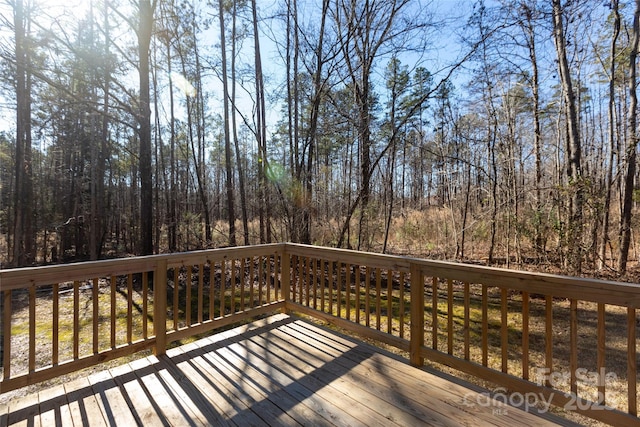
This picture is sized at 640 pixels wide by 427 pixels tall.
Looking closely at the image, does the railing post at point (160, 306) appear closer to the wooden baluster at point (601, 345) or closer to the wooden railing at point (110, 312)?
the wooden railing at point (110, 312)

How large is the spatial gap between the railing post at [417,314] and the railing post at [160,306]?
6.77 feet

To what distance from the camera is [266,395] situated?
1.94 m

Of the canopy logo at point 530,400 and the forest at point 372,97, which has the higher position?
the forest at point 372,97

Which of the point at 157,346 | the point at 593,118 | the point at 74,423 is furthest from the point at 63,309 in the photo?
the point at 593,118

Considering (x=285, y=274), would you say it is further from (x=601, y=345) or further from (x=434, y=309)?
(x=601, y=345)

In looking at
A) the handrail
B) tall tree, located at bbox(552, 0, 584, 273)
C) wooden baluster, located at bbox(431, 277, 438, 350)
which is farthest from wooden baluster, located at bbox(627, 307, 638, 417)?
tall tree, located at bbox(552, 0, 584, 273)

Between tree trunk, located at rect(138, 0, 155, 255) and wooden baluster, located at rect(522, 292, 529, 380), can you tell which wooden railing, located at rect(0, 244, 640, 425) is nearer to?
wooden baluster, located at rect(522, 292, 529, 380)

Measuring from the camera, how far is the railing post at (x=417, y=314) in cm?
230

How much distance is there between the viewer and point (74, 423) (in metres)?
1.64

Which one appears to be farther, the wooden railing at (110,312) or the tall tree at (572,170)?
the tall tree at (572,170)

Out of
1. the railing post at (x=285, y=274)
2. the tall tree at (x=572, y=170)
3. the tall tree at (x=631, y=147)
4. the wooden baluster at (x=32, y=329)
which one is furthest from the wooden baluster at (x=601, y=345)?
the tall tree at (x=631, y=147)

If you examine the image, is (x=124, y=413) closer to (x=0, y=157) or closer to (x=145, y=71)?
(x=145, y=71)

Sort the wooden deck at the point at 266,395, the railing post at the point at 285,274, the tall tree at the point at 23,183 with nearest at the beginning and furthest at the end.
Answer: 1. the wooden deck at the point at 266,395
2. the railing post at the point at 285,274
3. the tall tree at the point at 23,183

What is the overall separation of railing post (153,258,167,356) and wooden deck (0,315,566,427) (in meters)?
0.11
